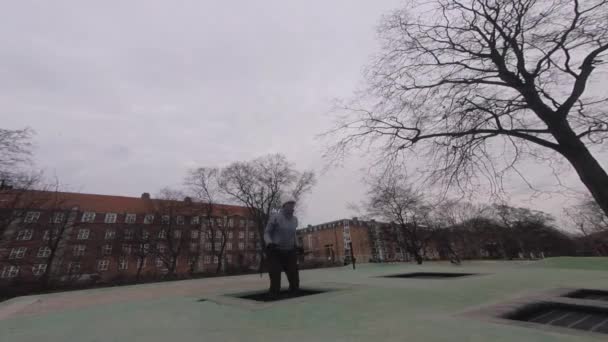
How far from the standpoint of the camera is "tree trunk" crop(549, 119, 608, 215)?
14.4ft

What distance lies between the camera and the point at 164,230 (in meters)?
28.9

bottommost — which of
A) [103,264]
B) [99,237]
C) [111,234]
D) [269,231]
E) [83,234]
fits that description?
[103,264]

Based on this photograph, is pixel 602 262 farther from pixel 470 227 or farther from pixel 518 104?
pixel 470 227

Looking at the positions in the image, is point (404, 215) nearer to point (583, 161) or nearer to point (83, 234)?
point (583, 161)

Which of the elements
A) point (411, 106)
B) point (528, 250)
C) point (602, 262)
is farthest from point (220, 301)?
point (528, 250)

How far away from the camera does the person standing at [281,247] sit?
15.7 ft

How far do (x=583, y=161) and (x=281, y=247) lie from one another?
6115 mm

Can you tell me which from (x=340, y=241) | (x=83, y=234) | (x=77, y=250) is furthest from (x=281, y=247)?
(x=340, y=241)

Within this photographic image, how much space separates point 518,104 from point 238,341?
23.9ft

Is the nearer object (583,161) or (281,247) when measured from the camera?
(583,161)

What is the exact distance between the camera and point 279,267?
15.9 ft

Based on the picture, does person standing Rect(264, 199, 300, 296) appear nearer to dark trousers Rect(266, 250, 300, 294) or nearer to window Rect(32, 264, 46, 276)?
dark trousers Rect(266, 250, 300, 294)

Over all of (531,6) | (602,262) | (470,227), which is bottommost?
(602,262)

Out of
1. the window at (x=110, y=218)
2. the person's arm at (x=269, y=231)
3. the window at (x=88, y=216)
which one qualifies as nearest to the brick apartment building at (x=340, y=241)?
the window at (x=110, y=218)
